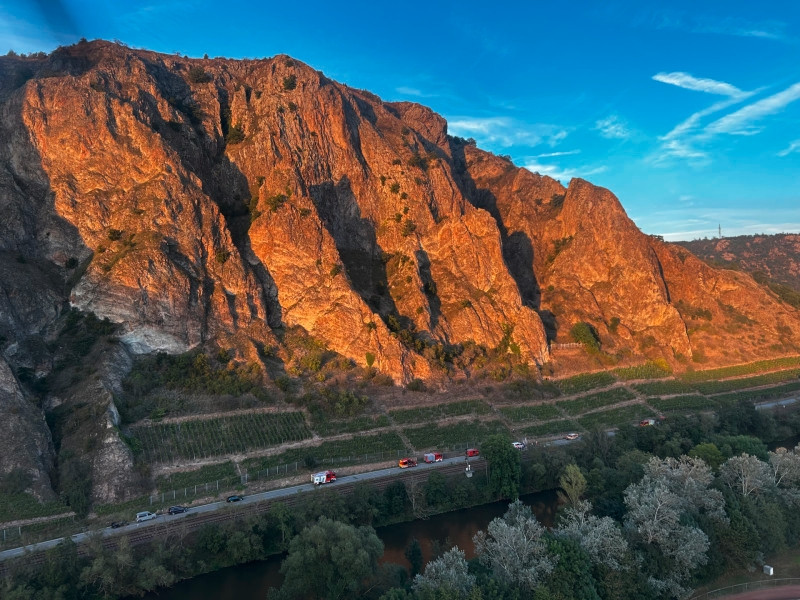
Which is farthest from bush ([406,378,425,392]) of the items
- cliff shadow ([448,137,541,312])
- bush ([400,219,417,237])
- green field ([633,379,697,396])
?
green field ([633,379,697,396])

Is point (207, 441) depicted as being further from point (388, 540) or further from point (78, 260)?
point (78, 260)

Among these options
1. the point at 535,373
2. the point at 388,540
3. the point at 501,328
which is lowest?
the point at 388,540

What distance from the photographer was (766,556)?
3238 centimetres

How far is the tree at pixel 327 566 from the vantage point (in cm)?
2469

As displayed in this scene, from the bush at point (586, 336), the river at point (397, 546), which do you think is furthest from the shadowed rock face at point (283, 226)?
the river at point (397, 546)

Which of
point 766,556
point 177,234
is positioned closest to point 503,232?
point 177,234

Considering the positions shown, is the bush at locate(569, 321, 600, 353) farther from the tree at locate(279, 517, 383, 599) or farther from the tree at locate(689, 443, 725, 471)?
the tree at locate(279, 517, 383, 599)

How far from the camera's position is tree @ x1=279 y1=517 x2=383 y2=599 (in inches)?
972

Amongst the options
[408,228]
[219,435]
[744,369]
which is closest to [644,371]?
[744,369]

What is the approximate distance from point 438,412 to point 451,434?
11.1 ft

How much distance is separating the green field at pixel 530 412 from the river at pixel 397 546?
1112 cm

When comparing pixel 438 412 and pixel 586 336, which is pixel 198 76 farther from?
pixel 586 336

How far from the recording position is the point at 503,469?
40.8 meters

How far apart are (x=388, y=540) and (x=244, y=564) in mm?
10553
